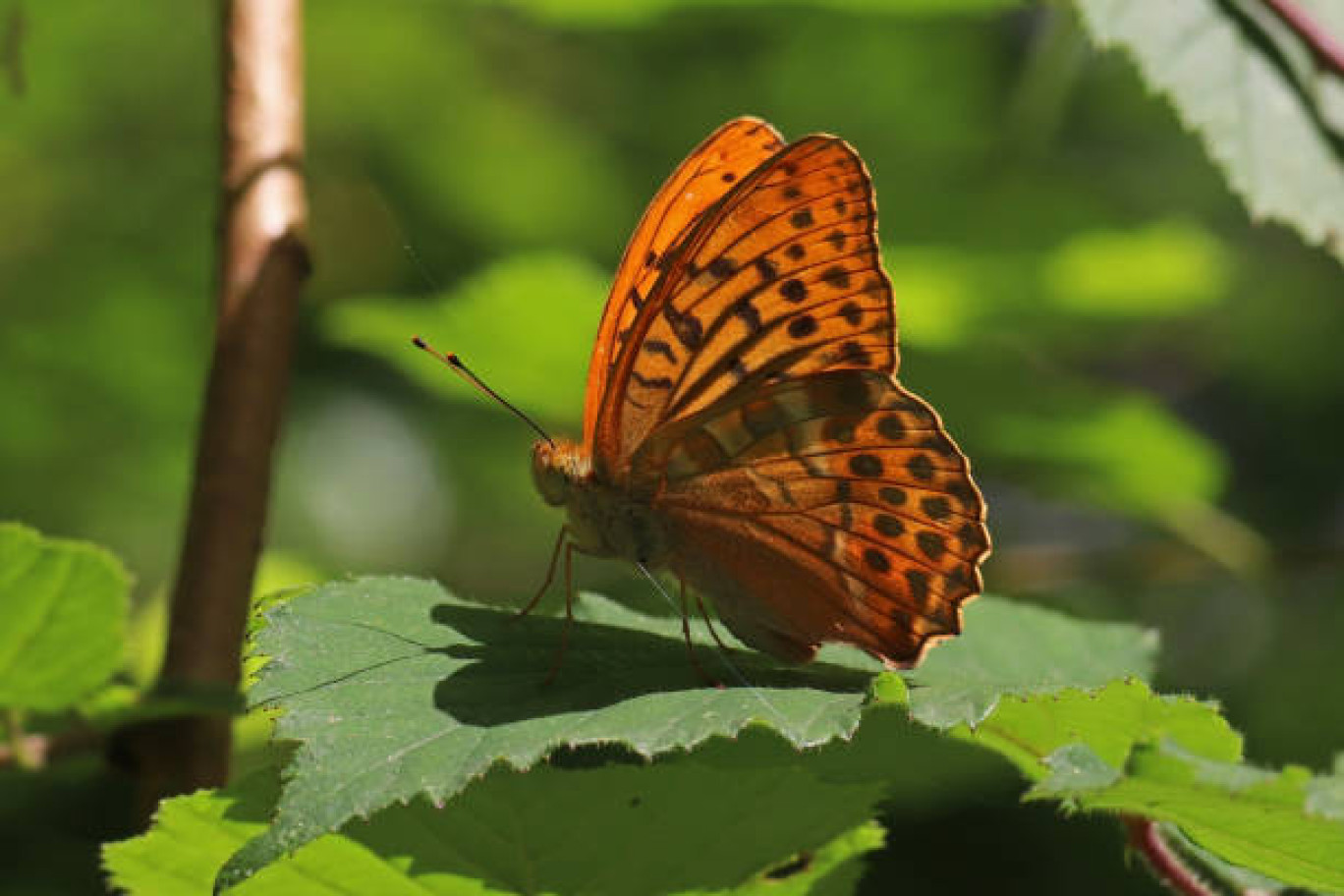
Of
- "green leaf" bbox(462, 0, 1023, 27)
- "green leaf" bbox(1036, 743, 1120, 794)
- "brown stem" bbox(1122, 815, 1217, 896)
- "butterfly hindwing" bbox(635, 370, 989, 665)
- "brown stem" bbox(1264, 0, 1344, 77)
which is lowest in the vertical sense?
"brown stem" bbox(1122, 815, 1217, 896)

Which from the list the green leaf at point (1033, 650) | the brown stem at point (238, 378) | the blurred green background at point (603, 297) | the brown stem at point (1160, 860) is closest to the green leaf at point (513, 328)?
the blurred green background at point (603, 297)

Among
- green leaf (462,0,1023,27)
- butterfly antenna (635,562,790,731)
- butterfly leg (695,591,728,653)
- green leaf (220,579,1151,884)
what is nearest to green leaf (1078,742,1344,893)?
green leaf (220,579,1151,884)

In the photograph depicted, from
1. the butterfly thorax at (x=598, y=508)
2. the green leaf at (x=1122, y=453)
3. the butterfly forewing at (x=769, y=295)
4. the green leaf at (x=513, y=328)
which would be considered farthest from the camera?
the green leaf at (x=1122, y=453)

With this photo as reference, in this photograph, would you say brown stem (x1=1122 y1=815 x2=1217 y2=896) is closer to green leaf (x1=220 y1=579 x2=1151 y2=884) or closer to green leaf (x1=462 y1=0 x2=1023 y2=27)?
green leaf (x1=220 y1=579 x2=1151 y2=884)

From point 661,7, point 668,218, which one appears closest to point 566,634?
Result: point 668,218

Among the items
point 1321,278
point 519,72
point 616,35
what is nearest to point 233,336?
point 616,35

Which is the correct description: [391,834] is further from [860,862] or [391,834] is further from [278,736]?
[860,862]

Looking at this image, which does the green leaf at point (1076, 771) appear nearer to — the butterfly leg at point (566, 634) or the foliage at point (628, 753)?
the foliage at point (628, 753)
